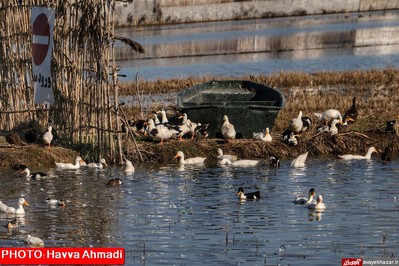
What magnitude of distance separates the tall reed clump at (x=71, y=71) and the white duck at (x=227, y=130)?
2927 millimetres

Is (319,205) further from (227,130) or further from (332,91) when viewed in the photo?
(332,91)

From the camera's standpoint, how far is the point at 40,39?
2770 cm

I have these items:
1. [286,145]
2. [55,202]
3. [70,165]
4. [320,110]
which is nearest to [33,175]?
[70,165]

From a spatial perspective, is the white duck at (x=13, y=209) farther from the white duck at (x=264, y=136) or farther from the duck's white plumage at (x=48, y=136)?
the white duck at (x=264, y=136)

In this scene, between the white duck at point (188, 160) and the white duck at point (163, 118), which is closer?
the white duck at point (188, 160)

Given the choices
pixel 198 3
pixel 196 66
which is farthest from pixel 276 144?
pixel 198 3

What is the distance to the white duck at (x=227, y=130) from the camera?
28109mm

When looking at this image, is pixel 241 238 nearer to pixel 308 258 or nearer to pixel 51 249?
pixel 308 258

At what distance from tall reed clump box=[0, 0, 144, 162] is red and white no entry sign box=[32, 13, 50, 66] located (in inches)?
15.3

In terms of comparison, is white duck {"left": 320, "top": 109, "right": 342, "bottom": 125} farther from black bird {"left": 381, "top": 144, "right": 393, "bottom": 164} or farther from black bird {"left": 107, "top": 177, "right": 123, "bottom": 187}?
black bird {"left": 107, "top": 177, "right": 123, "bottom": 187}

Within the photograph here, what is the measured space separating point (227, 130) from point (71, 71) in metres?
4.42

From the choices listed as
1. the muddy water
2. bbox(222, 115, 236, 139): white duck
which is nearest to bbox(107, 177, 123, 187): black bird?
bbox(222, 115, 236, 139): white duck

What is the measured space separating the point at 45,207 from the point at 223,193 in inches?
157

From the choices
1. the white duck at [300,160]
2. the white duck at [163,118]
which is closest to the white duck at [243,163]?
the white duck at [300,160]
